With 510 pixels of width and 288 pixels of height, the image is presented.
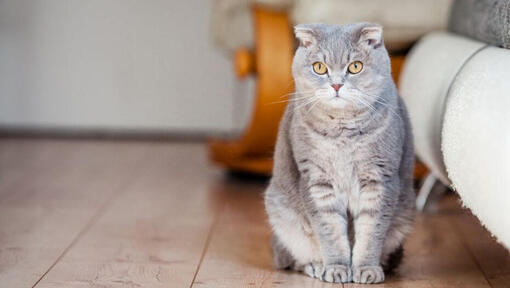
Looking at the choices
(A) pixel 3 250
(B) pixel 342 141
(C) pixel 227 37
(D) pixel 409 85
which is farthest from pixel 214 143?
(B) pixel 342 141

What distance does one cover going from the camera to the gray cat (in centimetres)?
158

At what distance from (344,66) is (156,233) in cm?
75

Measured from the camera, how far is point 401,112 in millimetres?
1696

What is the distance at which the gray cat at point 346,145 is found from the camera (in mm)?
1578

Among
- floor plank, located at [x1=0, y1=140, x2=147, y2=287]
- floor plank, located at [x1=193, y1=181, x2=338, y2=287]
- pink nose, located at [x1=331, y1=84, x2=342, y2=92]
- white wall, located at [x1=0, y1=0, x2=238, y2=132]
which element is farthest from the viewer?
white wall, located at [x1=0, y1=0, x2=238, y2=132]

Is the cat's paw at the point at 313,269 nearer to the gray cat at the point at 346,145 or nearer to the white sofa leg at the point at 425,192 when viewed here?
the gray cat at the point at 346,145

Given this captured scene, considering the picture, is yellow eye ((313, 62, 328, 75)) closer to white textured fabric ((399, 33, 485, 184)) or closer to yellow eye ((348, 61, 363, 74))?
yellow eye ((348, 61, 363, 74))

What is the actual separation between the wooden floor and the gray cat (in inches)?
3.3

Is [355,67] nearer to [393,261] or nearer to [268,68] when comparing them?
[393,261]

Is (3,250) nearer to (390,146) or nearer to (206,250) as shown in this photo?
(206,250)

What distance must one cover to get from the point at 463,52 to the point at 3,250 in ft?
3.58

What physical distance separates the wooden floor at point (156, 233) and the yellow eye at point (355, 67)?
1.33ft

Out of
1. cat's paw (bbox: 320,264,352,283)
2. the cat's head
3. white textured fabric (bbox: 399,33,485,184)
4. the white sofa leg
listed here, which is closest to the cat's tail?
cat's paw (bbox: 320,264,352,283)

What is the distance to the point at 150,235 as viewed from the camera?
2.06 m
